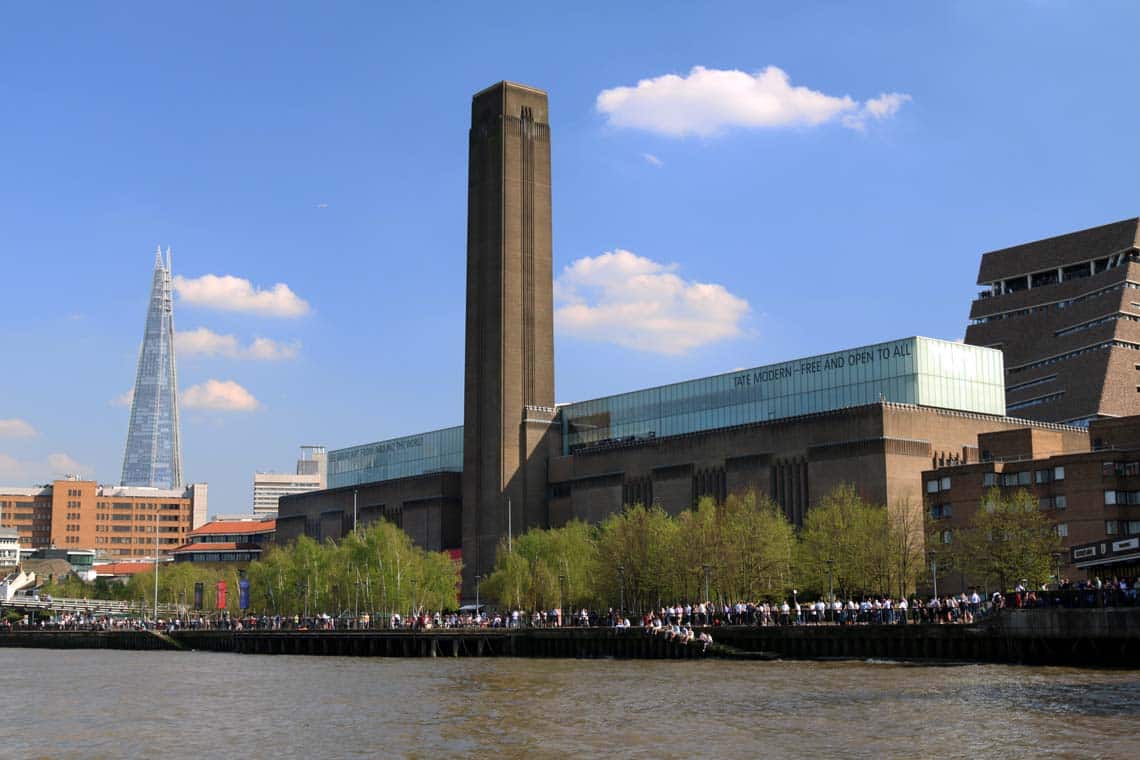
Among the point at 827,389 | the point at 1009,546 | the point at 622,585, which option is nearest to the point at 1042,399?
the point at 827,389

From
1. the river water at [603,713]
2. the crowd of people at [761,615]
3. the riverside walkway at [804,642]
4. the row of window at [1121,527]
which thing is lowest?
the river water at [603,713]

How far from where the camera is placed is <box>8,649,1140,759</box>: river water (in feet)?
158

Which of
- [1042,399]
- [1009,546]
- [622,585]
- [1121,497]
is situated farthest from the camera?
[1042,399]

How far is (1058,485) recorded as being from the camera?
11950 cm

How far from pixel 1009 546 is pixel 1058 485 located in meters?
19.2

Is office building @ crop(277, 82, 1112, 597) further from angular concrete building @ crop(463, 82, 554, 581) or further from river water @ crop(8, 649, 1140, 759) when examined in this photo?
river water @ crop(8, 649, 1140, 759)

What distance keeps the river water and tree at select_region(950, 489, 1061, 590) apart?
25.2 m

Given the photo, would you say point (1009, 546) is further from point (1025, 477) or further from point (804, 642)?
point (804, 642)

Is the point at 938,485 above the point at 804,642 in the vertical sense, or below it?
above

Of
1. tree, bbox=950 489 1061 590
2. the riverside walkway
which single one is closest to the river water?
the riverside walkway

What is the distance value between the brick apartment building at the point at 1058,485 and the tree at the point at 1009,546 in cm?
644

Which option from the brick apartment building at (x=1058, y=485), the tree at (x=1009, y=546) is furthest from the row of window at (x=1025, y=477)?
the tree at (x=1009, y=546)

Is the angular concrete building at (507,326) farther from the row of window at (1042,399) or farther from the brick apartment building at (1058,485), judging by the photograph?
the row of window at (1042,399)

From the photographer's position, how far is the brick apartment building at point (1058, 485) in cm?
11638
